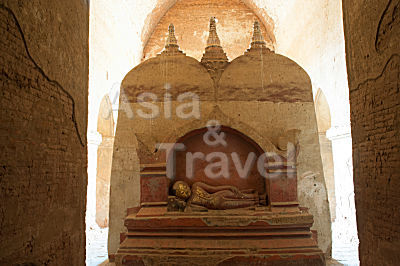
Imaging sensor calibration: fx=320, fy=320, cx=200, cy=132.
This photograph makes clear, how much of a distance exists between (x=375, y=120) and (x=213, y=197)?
2.79 meters

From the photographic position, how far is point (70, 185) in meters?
3.81

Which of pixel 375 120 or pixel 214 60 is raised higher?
pixel 214 60

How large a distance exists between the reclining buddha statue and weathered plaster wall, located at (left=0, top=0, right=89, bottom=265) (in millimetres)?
1703

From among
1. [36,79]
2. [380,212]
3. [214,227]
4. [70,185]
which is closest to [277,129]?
[214,227]

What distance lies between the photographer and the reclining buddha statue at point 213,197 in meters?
5.33

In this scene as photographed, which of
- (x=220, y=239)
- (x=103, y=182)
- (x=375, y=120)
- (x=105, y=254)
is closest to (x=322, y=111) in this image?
(x=220, y=239)

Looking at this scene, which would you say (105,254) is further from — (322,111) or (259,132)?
(322,111)

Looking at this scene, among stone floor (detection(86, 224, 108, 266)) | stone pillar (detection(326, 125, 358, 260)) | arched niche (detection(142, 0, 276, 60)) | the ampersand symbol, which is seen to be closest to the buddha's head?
the ampersand symbol

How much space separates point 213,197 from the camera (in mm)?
5371

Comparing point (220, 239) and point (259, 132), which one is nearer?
point (220, 239)

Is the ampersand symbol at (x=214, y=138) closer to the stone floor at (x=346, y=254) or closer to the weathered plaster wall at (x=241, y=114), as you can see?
the weathered plaster wall at (x=241, y=114)

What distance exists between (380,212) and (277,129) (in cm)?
253

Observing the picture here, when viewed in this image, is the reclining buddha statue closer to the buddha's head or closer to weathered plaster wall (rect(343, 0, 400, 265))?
the buddha's head

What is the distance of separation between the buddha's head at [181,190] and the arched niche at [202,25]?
363 inches
